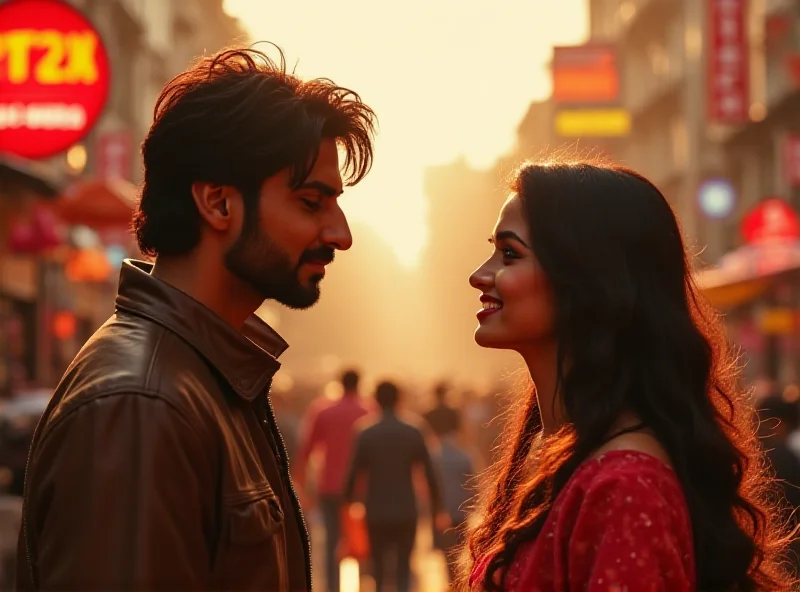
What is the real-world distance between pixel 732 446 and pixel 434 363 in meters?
171

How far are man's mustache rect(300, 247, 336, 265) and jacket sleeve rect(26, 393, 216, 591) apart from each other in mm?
573

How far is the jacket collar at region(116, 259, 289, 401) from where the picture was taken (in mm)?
2914

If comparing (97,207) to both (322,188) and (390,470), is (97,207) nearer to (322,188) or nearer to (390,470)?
(390,470)

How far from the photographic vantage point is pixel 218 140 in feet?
9.84

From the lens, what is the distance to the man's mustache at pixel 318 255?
311 centimetres

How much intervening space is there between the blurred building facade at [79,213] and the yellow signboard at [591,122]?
14.1 m

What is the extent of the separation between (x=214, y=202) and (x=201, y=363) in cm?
36

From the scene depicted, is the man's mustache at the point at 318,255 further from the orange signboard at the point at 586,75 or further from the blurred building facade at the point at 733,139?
the orange signboard at the point at 586,75

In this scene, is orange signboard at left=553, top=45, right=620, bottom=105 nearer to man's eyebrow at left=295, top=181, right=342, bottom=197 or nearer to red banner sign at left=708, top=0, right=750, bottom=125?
red banner sign at left=708, top=0, right=750, bottom=125

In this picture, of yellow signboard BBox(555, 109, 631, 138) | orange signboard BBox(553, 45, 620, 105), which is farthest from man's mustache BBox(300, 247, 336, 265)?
yellow signboard BBox(555, 109, 631, 138)

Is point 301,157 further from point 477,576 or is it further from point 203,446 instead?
point 477,576

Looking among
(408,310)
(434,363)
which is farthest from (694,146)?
(408,310)

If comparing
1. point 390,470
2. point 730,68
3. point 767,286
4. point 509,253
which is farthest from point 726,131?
point 509,253

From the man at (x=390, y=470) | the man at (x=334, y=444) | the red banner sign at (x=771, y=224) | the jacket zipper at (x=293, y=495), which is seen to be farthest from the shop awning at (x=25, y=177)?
the red banner sign at (x=771, y=224)
